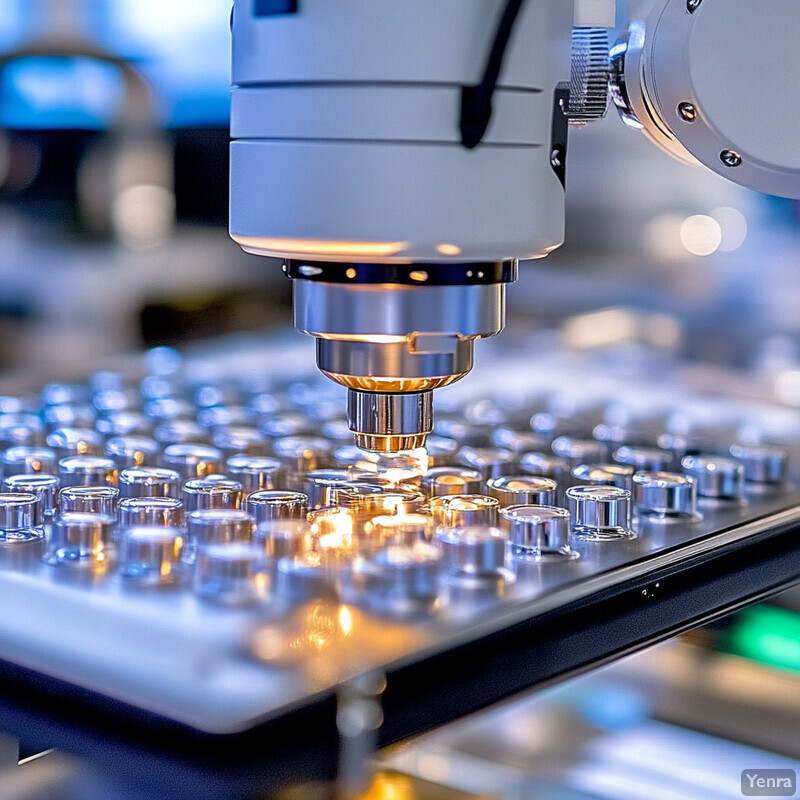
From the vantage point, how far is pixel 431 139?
0.50 metres

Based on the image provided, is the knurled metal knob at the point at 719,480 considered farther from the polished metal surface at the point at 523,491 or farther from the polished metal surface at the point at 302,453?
the polished metal surface at the point at 302,453

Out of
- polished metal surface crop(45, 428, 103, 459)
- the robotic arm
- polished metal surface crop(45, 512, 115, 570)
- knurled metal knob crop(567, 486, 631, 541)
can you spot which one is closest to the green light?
knurled metal knob crop(567, 486, 631, 541)

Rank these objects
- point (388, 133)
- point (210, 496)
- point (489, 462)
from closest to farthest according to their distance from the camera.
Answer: point (388, 133) → point (210, 496) → point (489, 462)

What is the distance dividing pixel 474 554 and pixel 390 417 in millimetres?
81

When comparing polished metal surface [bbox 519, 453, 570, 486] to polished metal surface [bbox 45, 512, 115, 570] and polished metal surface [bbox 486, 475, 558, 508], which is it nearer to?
polished metal surface [bbox 486, 475, 558, 508]

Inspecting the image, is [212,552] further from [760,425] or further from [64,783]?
[760,425]

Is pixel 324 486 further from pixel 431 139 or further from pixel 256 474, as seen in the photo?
pixel 431 139

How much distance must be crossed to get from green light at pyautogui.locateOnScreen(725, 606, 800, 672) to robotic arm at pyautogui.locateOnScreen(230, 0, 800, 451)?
174mm

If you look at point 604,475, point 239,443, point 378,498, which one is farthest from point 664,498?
point 239,443

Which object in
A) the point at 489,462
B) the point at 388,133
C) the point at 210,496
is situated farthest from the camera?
the point at 489,462

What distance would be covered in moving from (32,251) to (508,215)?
1.72 meters

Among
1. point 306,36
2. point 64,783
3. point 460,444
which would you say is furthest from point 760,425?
point 64,783

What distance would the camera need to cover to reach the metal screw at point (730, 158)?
0.58m

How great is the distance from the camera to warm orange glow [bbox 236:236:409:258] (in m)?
0.51
